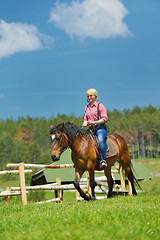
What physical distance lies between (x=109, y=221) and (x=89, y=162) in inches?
149

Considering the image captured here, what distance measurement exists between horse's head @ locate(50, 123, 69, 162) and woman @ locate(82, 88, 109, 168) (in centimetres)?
82

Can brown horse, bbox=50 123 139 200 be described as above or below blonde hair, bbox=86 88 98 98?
below

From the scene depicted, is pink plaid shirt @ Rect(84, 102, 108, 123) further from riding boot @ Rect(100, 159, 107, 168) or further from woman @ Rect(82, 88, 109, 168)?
riding boot @ Rect(100, 159, 107, 168)

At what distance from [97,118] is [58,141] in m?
1.55

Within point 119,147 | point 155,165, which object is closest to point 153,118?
point 155,165


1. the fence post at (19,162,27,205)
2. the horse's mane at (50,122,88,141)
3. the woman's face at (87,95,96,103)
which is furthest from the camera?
the fence post at (19,162,27,205)

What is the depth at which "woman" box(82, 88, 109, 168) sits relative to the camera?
880cm

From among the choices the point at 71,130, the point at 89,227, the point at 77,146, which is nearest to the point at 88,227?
the point at 89,227

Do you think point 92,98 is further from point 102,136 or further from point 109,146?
point 109,146

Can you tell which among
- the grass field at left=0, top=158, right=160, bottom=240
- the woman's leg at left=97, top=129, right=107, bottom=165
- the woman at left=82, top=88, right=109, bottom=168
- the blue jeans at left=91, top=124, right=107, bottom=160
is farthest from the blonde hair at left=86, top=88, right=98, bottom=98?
the grass field at left=0, top=158, right=160, bottom=240

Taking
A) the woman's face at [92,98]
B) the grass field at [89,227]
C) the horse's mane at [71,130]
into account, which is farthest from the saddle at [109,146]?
A: the grass field at [89,227]

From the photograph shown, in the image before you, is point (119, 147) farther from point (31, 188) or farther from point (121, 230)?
point (121, 230)

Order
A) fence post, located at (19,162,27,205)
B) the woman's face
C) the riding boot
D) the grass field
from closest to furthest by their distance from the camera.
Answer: the grass field, the riding boot, the woman's face, fence post, located at (19,162,27,205)

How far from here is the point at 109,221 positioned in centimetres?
485
